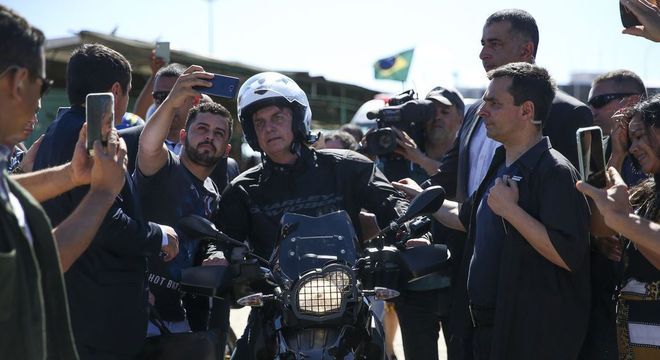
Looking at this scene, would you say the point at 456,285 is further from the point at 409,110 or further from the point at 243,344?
the point at 409,110

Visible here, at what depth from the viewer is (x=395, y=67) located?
40.0ft

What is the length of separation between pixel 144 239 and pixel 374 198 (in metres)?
1.20

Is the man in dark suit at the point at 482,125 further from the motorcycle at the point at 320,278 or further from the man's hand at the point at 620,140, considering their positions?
the motorcycle at the point at 320,278

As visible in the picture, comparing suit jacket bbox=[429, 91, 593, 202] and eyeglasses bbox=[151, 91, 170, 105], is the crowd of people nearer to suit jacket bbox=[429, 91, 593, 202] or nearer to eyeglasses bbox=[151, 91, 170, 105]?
suit jacket bbox=[429, 91, 593, 202]

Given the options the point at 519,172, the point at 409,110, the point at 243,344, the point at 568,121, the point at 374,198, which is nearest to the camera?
the point at 243,344

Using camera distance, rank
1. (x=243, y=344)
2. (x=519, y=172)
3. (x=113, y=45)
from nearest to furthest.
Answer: (x=243, y=344) < (x=519, y=172) < (x=113, y=45)

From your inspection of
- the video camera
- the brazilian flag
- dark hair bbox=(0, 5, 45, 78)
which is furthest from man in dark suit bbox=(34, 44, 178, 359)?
the brazilian flag

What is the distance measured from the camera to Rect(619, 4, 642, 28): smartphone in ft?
14.8

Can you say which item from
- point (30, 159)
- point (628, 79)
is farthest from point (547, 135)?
point (30, 159)

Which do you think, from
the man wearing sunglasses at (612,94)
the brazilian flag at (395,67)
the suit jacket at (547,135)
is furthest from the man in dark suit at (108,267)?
the brazilian flag at (395,67)

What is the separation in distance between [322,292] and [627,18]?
7.09 ft

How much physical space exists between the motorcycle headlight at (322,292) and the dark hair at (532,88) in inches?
53.7

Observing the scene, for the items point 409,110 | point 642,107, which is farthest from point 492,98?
point 409,110

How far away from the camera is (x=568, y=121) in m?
4.95
